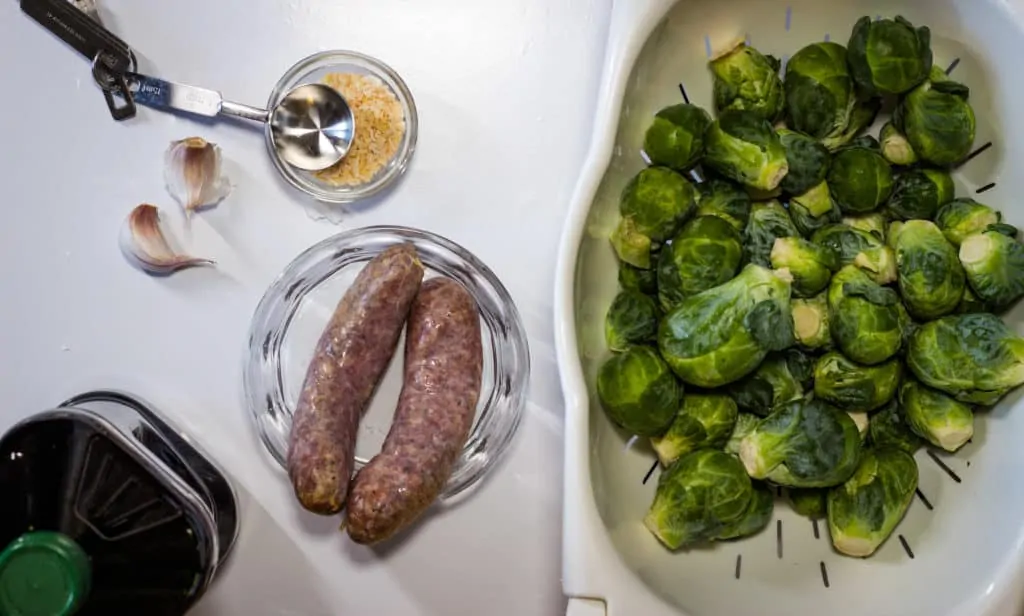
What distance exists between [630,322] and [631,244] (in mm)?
89

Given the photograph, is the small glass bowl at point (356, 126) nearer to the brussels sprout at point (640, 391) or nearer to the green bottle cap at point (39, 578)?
the brussels sprout at point (640, 391)

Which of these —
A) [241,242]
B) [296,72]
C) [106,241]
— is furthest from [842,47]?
[106,241]

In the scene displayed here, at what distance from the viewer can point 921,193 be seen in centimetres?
102

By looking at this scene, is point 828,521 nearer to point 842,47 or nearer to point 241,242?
point 842,47

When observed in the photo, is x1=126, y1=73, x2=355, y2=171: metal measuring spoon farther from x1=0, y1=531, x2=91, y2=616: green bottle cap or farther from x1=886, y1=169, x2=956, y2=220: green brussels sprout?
x1=886, y1=169, x2=956, y2=220: green brussels sprout

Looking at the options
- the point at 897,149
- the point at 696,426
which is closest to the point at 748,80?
the point at 897,149

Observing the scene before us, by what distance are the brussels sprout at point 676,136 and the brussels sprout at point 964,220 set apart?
0.29 metres

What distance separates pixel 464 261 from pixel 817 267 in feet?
1.38

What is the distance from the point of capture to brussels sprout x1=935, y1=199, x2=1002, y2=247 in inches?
39.1

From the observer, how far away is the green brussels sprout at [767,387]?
1.02m

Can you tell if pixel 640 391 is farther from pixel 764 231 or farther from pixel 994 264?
pixel 994 264

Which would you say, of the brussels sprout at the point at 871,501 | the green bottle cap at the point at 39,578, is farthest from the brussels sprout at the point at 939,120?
the green bottle cap at the point at 39,578

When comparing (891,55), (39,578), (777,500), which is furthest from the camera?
(777,500)

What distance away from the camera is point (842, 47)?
104 cm
